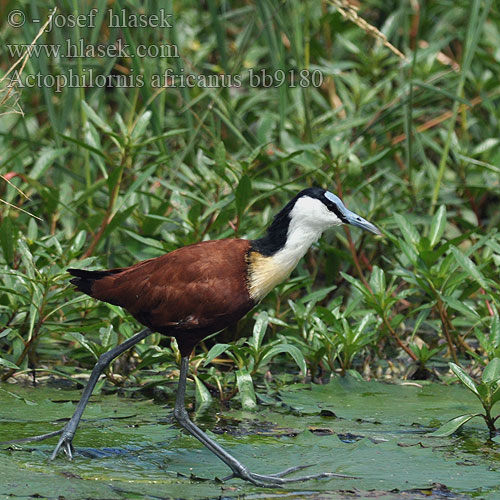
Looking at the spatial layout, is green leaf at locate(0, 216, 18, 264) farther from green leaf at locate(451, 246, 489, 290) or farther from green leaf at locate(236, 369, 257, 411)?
green leaf at locate(451, 246, 489, 290)

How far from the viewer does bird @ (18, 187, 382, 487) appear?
3875 mm

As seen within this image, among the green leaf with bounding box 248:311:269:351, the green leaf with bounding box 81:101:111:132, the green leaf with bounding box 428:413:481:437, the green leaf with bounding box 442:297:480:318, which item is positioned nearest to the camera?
the green leaf with bounding box 428:413:481:437

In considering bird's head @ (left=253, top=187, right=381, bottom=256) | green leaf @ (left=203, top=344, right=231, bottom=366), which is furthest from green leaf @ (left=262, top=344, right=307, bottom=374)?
bird's head @ (left=253, top=187, right=381, bottom=256)

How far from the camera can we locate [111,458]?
374 centimetres

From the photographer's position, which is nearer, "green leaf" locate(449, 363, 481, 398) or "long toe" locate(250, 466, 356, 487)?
"long toe" locate(250, 466, 356, 487)

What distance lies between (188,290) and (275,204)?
7.89ft

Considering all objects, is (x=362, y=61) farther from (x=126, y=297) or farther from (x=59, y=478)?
(x=59, y=478)

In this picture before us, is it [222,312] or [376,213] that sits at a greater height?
[376,213]

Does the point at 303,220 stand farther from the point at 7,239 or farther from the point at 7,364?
the point at 7,239

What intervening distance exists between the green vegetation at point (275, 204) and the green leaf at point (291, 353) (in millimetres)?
10

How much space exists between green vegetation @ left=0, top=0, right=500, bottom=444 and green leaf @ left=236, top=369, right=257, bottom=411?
10 mm

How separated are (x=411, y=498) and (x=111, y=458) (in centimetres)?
121

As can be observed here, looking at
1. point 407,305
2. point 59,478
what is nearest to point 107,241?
point 407,305

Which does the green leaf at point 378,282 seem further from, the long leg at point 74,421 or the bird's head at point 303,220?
the long leg at point 74,421
